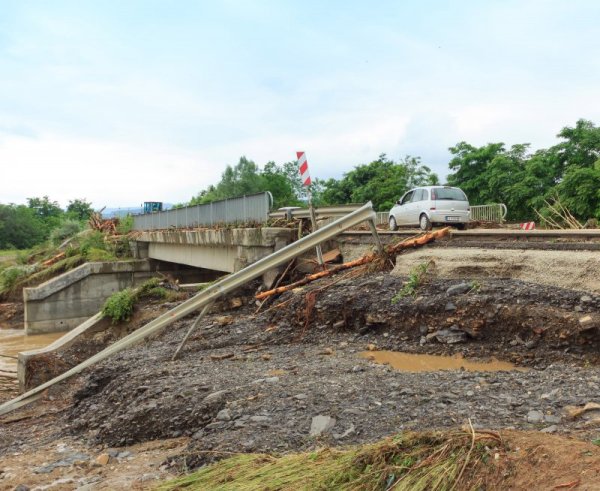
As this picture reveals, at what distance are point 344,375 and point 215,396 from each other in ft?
4.40

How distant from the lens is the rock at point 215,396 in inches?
209

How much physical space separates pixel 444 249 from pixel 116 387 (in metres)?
5.62

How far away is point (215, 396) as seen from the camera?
17.6 ft

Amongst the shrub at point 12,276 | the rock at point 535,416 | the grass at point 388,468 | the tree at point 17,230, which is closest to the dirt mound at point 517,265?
the rock at point 535,416

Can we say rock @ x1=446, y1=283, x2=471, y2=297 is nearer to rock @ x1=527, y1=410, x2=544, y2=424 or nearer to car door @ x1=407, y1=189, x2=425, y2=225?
rock @ x1=527, y1=410, x2=544, y2=424

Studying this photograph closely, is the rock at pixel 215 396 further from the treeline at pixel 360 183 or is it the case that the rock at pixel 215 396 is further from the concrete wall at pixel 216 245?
the treeline at pixel 360 183

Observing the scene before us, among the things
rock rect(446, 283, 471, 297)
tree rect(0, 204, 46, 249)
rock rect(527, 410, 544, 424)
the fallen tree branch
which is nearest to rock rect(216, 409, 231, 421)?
rock rect(527, 410, 544, 424)

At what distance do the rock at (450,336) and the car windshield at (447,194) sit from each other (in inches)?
354

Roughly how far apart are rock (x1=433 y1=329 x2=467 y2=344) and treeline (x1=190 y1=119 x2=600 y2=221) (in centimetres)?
1565

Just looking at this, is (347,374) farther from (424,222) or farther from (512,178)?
(512,178)

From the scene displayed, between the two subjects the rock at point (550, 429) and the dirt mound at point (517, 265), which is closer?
the rock at point (550, 429)

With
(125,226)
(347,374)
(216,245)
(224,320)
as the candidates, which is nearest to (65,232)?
(125,226)

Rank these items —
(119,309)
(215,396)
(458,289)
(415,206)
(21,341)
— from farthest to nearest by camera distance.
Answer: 1. (21,341)
2. (415,206)
3. (119,309)
4. (458,289)
5. (215,396)

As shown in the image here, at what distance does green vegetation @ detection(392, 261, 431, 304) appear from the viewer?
307 inches
